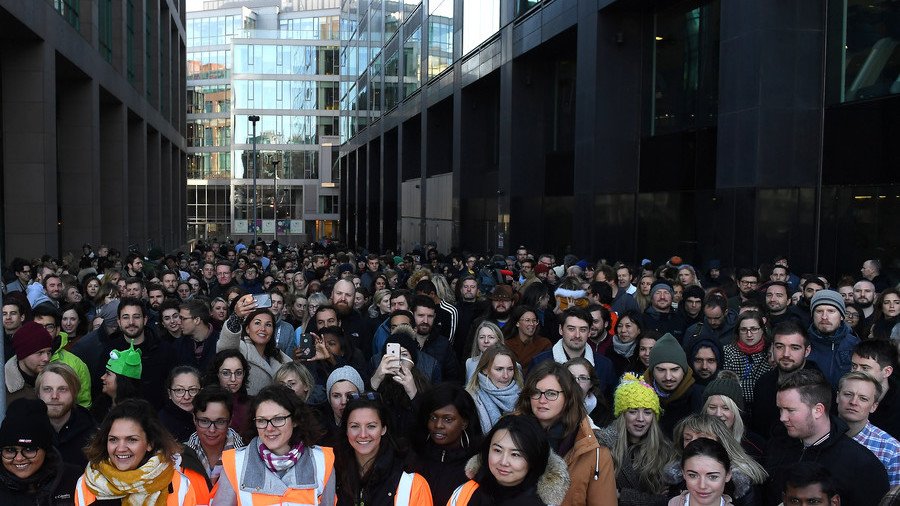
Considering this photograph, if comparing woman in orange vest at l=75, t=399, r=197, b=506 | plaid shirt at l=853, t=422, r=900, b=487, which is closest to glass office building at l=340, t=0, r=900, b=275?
plaid shirt at l=853, t=422, r=900, b=487

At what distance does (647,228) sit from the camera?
2272cm

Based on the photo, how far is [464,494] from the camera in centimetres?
460

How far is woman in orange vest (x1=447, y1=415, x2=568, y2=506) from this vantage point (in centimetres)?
446

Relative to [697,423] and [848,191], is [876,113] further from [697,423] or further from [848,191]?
[697,423]

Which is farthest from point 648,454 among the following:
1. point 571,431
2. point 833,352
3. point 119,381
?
point 119,381

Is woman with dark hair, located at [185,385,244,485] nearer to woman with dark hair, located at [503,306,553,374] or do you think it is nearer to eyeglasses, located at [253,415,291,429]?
eyeglasses, located at [253,415,291,429]

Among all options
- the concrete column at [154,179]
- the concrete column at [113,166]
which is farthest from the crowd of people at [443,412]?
the concrete column at [154,179]

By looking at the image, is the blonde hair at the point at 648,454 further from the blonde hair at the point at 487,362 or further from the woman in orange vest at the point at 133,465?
the woman in orange vest at the point at 133,465

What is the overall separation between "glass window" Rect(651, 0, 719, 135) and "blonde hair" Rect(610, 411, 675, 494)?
50.8ft

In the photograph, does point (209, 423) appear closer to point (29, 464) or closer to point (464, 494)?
point (29, 464)

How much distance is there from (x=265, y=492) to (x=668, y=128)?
1909 cm

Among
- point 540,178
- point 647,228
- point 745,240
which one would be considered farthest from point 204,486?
point 540,178

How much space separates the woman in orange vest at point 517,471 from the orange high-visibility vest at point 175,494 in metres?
1.48

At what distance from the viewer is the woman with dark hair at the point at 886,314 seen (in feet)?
29.9
